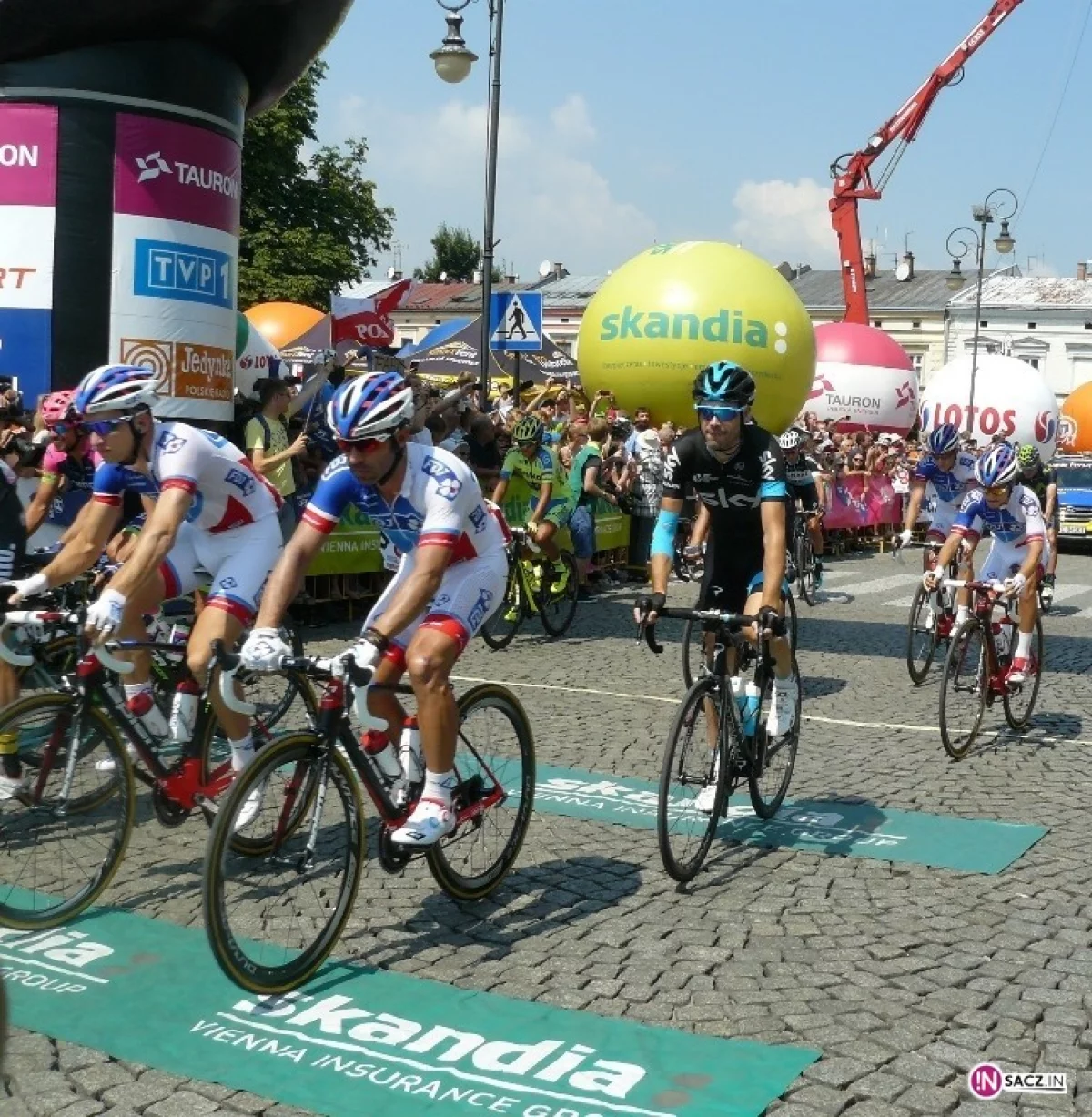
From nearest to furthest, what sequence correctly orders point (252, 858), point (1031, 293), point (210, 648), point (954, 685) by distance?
point (252, 858)
point (210, 648)
point (954, 685)
point (1031, 293)

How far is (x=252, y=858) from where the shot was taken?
177 inches

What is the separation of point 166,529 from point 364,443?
3.41 feet

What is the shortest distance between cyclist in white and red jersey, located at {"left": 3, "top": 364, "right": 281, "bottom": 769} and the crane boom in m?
37.9

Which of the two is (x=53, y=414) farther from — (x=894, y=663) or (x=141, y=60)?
(x=894, y=663)

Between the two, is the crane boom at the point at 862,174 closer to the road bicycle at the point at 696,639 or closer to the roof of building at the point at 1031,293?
the road bicycle at the point at 696,639

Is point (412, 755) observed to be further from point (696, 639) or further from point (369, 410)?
point (696, 639)

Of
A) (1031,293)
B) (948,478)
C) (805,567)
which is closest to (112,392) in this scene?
(948,478)

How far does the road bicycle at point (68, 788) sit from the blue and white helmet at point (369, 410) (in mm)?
1187

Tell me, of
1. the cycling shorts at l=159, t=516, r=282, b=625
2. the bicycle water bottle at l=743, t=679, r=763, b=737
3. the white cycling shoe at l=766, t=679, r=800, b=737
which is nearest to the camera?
the cycling shorts at l=159, t=516, r=282, b=625

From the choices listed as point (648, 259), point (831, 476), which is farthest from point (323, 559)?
point (831, 476)

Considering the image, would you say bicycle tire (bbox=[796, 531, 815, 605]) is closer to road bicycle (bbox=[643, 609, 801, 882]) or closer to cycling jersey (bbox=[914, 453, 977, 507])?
cycling jersey (bbox=[914, 453, 977, 507])

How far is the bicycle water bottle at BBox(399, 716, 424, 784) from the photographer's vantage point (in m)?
5.17

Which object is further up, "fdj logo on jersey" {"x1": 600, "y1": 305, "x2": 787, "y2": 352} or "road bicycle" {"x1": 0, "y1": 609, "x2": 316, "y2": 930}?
"fdj logo on jersey" {"x1": 600, "y1": 305, "x2": 787, "y2": 352}

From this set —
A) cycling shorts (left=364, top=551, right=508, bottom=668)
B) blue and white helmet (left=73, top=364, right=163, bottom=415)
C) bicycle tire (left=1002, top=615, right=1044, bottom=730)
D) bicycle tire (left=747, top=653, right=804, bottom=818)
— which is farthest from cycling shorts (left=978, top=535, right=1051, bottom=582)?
blue and white helmet (left=73, top=364, right=163, bottom=415)
